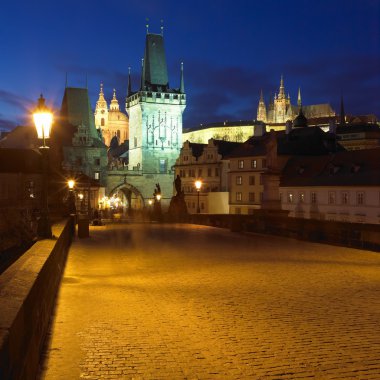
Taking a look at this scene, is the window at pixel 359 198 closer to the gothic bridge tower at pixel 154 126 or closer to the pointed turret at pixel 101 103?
the gothic bridge tower at pixel 154 126

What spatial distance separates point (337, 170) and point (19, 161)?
106 ft

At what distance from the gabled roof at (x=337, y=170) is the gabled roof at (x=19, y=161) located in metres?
26.0

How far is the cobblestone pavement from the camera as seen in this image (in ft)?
24.9

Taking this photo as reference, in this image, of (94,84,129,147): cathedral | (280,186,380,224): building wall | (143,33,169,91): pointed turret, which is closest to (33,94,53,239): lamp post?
(280,186,380,224): building wall

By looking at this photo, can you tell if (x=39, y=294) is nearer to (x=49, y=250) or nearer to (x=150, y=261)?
(x=49, y=250)

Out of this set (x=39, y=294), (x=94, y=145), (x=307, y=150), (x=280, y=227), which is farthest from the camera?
(x=94, y=145)

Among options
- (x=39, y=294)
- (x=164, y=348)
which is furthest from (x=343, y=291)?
(x=39, y=294)

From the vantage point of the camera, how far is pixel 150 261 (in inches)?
747

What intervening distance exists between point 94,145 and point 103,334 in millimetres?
84655

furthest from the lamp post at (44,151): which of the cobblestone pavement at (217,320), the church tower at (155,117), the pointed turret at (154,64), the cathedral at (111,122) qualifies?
the cathedral at (111,122)

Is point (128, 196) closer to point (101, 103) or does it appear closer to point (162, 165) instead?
point (162, 165)

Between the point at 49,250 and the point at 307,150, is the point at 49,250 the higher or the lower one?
the lower one

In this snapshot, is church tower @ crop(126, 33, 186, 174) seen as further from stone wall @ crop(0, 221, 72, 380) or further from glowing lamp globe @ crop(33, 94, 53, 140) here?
stone wall @ crop(0, 221, 72, 380)

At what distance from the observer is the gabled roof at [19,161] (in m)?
58.8
